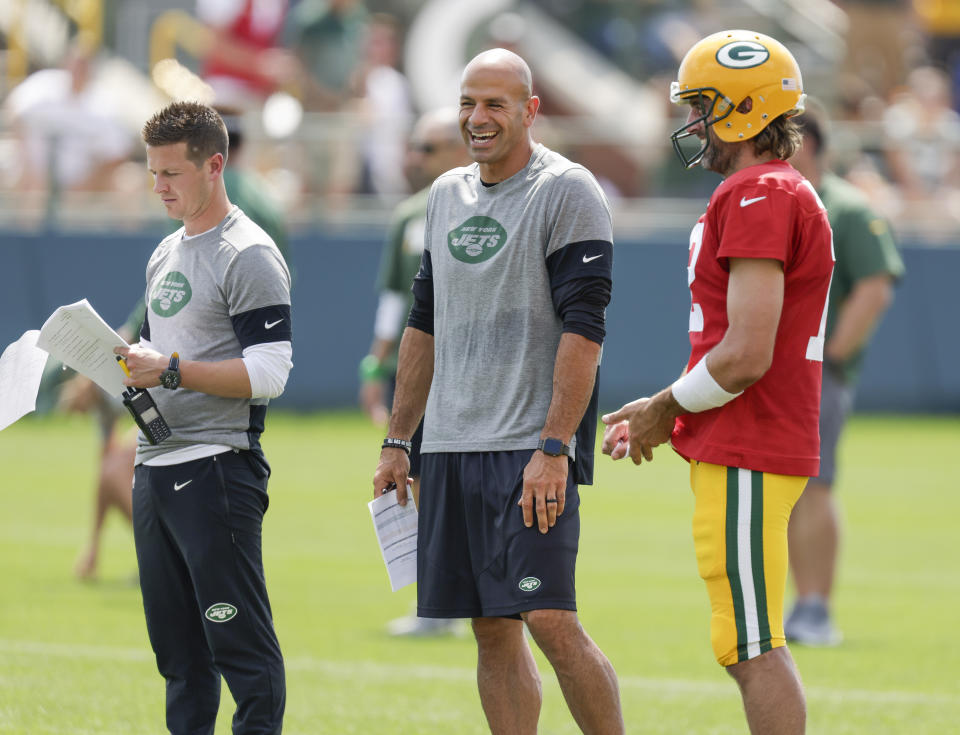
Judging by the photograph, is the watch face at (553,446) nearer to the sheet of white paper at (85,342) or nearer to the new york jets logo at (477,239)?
the new york jets logo at (477,239)

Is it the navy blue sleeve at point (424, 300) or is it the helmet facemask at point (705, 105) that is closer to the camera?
the helmet facemask at point (705, 105)

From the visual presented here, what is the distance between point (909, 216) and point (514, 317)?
15.1 meters

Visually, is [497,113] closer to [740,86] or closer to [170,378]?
[740,86]

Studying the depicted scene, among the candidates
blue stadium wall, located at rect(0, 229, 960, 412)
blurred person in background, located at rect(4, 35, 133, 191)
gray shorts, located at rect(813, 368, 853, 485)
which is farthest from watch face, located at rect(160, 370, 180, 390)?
blurred person in background, located at rect(4, 35, 133, 191)

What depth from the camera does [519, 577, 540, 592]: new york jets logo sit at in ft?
17.3

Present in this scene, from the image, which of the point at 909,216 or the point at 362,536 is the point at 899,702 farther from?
the point at 909,216

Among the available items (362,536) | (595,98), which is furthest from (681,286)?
(362,536)

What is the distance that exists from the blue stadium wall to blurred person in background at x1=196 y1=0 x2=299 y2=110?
235 cm

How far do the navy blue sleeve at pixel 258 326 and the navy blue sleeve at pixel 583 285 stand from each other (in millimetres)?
953

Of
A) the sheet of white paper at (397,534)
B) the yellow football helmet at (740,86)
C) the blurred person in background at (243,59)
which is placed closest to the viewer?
the yellow football helmet at (740,86)

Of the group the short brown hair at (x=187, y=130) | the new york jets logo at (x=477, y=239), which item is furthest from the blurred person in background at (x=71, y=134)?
the new york jets logo at (x=477, y=239)

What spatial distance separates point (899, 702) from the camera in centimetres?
732

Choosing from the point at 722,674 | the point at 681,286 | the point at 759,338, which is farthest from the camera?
the point at 681,286

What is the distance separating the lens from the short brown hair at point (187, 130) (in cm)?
549
